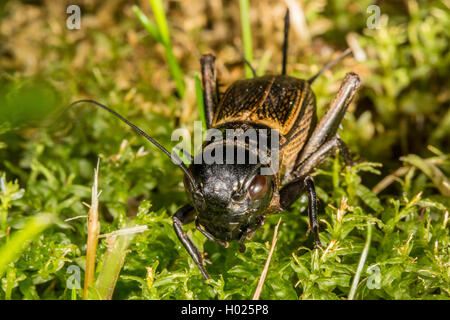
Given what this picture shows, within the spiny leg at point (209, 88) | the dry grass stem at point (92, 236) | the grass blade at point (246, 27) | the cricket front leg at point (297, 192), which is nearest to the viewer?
the dry grass stem at point (92, 236)

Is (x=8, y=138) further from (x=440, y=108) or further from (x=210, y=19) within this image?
(x=440, y=108)

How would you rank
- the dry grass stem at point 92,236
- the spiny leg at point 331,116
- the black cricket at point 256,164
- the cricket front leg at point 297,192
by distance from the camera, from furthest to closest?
the spiny leg at point 331,116, the cricket front leg at point 297,192, the black cricket at point 256,164, the dry grass stem at point 92,236

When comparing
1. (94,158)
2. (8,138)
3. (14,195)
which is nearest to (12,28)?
(8,138)

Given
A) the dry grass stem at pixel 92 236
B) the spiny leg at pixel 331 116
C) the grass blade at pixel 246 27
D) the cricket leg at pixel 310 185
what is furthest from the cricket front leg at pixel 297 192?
the grass blade at pixel 246 27

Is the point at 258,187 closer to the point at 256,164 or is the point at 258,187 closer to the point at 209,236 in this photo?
the point at 256,164

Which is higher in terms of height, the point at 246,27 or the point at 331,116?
the point at 246,27

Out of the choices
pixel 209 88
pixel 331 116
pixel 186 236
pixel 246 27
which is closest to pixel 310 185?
pixel 331 116

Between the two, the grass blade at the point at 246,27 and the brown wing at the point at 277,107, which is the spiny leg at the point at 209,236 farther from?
Answer: the grass blade at the point at 246,27
